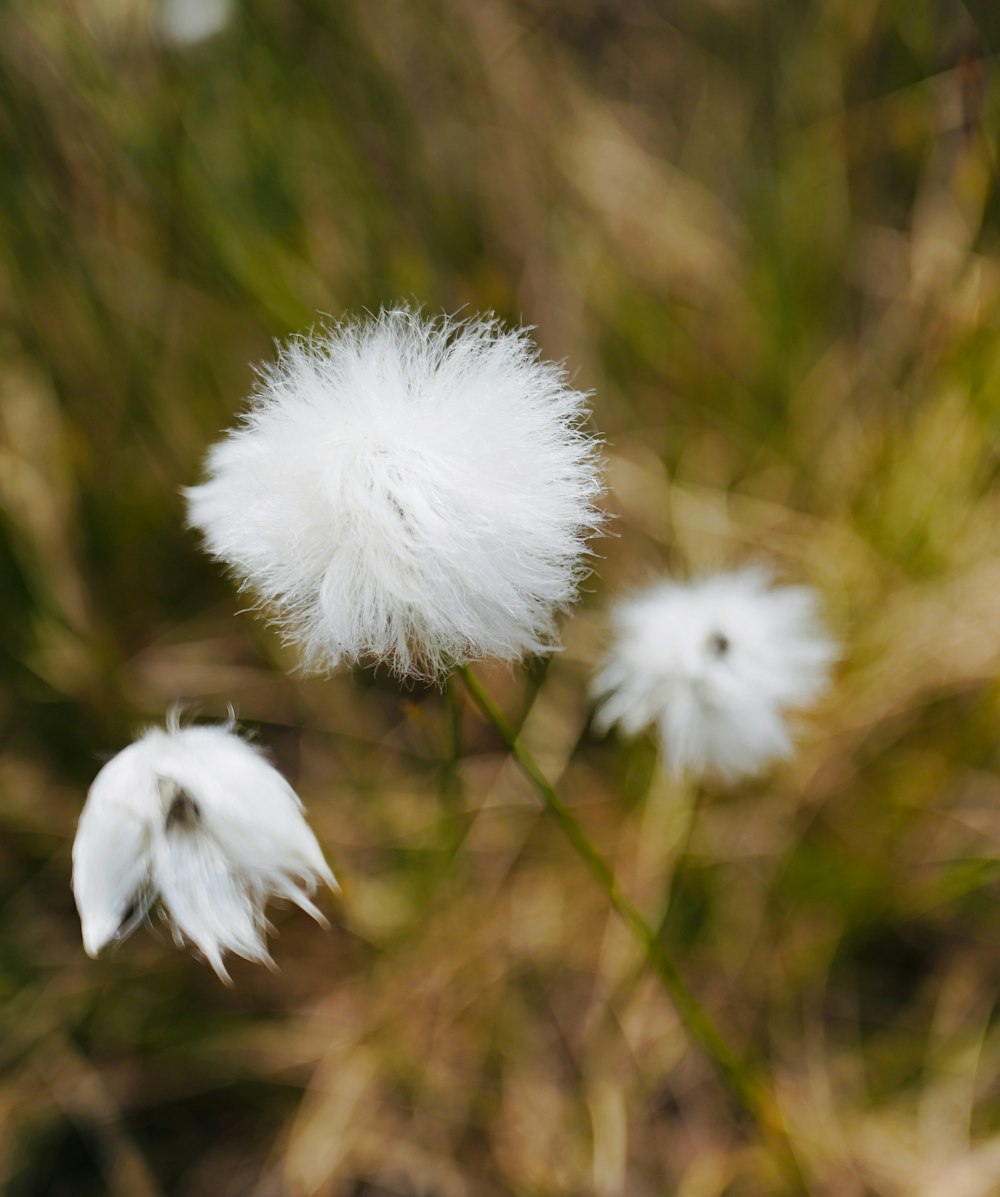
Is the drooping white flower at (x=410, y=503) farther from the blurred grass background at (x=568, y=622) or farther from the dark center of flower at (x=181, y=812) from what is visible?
the blurred grass background at (x=568, y=622)

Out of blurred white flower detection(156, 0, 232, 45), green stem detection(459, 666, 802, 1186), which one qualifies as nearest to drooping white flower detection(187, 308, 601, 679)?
green stem detection(459, 666, 802, 1186)

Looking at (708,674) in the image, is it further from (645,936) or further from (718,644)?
(645,936)

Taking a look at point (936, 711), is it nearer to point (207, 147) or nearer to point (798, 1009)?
point (798, 1009)

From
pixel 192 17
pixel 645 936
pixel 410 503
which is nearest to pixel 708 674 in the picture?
pixel 645 936

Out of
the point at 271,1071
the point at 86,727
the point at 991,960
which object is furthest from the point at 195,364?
the point at 991,960

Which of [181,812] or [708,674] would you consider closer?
[181,812]

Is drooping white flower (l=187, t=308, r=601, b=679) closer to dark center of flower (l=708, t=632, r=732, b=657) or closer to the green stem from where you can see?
the green stem
